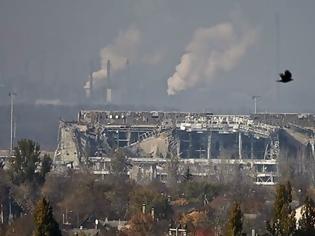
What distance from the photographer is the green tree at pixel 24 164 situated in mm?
52000

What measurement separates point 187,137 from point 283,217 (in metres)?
80.3

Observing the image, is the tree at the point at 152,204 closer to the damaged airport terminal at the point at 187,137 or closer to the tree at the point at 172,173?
the tree at the point at 172,173

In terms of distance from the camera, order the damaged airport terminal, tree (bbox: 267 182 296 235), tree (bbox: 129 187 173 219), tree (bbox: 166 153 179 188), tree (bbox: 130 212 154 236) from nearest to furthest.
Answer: tree (bbox: 267 182 296 235)
tree (bbox: 130 212 154 236)
tree (bbox: 129 187 173 219)
tree (bbox: 166 153 179 188)
the damaged airport terminal

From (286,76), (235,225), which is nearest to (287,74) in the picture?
(286,76)

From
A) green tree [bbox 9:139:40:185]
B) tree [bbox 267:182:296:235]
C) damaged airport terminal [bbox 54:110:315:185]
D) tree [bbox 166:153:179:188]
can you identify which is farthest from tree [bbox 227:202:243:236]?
damaged airport terminal [bbox 54:110:315:185]

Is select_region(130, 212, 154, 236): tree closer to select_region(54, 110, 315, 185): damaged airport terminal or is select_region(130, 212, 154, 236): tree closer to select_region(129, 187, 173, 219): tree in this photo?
select_region(129, 187, 173, 219): tree

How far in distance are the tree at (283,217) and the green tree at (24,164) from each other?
22.1 metres

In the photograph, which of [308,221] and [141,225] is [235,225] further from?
[141,225]

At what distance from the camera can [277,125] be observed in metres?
108

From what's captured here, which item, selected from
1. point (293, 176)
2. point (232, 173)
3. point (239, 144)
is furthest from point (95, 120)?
point (293, 176)

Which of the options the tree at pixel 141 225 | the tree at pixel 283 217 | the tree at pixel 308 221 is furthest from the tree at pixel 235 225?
the tree at pixel 141 225

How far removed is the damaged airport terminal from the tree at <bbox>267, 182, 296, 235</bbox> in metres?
66.4

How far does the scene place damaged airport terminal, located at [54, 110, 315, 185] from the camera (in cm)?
10238

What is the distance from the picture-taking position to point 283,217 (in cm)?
3016
